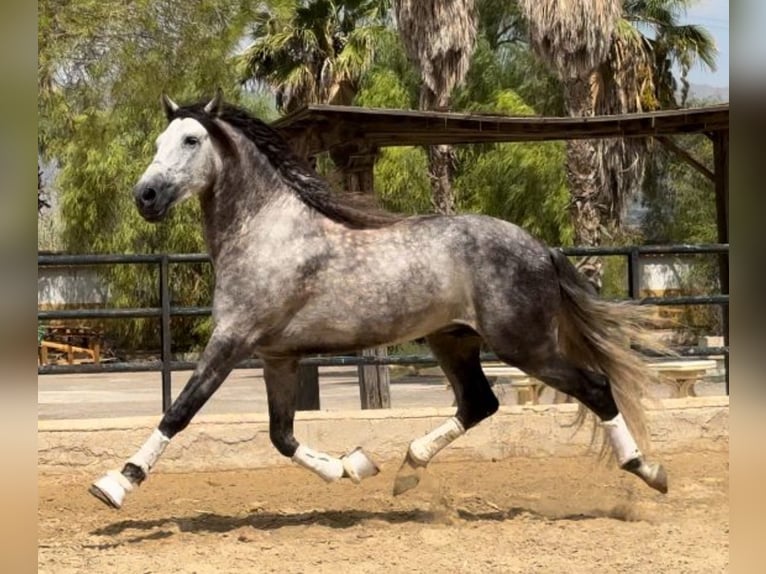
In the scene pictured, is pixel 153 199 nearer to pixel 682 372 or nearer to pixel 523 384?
pixel 523 384

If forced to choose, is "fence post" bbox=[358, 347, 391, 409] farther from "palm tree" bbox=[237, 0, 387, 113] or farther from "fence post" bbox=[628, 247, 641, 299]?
"palm tree" bbox=[237, 0, 387, 113]

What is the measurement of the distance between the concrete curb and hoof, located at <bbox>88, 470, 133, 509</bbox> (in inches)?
88.5

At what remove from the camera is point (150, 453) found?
4762 millimetres

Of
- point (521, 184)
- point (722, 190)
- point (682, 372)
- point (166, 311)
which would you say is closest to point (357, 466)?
point (166, 311)

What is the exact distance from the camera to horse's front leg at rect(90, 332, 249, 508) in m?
4.65

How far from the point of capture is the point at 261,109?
21672 mm

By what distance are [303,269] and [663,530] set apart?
212 centimetres

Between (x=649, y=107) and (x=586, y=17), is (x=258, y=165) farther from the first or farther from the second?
(x=649, y=107)

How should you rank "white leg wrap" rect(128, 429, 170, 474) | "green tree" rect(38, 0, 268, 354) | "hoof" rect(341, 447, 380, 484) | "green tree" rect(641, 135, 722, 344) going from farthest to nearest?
"green tree" rect(641, 135, 722, 344) → "green tree" rect(38, 0, 268, 354) → "hoof" rect(341, 447, 380, 484) → "white leg wrap" rect(128, 429, 170, 474)

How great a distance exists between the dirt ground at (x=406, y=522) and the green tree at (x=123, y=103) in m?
9.49

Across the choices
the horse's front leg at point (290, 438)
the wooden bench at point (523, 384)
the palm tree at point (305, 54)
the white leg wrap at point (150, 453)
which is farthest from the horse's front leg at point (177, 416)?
the palm tree at point (305, 54)

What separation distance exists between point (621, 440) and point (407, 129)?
3378 mm

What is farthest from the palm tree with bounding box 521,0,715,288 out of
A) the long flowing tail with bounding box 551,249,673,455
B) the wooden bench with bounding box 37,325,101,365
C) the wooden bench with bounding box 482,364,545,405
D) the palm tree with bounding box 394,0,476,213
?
the wooden bench with bounding box 37,325,101,365

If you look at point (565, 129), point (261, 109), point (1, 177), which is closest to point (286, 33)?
point (261, 109)
